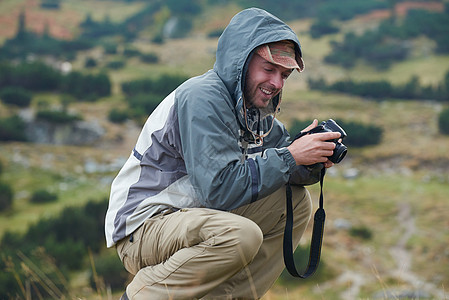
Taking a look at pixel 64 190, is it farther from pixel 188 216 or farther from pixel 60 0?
pixel 60 0

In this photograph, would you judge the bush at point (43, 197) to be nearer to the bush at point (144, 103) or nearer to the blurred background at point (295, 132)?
the blurred background at point (295, 132)

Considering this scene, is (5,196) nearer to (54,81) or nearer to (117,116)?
(117,116)

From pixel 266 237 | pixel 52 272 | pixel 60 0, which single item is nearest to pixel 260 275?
pixel 266 237

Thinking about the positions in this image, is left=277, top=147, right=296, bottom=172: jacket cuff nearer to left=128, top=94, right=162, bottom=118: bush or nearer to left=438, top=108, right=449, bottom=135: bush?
left=438, top=108, right=449, bottom=135: bush

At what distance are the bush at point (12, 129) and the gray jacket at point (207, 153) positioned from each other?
1626 cm

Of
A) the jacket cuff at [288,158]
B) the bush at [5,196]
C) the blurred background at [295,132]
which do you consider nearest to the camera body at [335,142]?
the jacket cuff at [288,158]

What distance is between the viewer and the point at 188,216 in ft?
7.59

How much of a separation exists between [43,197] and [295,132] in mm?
7013

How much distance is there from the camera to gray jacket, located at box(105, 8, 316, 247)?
225cm

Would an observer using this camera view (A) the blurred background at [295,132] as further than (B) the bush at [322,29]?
No

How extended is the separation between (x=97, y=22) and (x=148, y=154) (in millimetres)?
44795

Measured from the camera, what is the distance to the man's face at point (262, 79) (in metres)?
2.51

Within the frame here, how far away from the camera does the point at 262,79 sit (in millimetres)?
2518

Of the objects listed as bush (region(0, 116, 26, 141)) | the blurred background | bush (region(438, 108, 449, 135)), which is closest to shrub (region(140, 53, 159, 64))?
the blurred background
